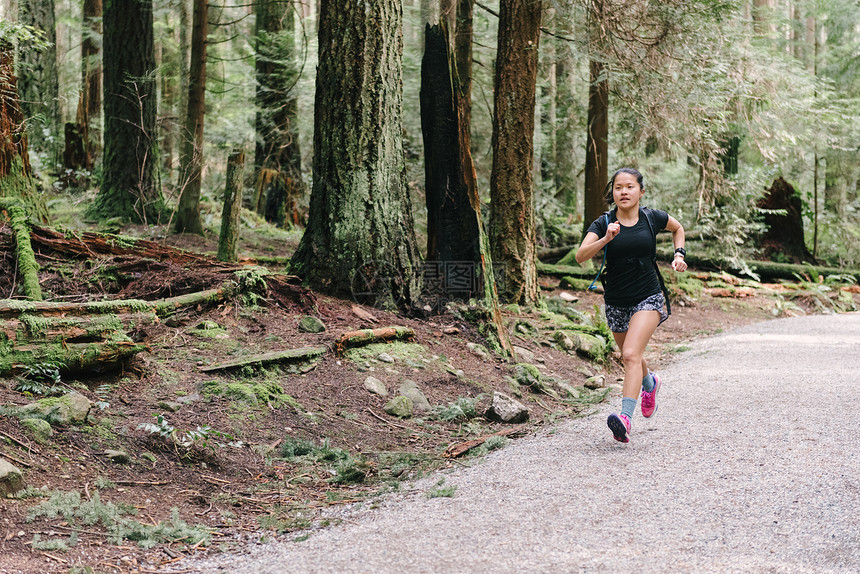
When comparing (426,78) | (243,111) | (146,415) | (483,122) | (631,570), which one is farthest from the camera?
(243,111)

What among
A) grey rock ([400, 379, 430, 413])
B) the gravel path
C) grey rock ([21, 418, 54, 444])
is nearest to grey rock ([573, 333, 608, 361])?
the gravel path

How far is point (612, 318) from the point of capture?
5344 millimetres

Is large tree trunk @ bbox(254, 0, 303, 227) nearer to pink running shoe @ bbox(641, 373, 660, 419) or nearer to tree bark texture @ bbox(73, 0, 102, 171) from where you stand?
tree bark texture @ bbox(73, 0, 102, 171)

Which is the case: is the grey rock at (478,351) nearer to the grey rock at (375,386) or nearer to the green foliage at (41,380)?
the grey rock at (375,386)

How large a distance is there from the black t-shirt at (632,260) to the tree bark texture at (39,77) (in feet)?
29.8

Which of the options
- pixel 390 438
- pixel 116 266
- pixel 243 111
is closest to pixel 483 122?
pixel 243 111

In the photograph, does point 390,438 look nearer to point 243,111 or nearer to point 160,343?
point 160,343

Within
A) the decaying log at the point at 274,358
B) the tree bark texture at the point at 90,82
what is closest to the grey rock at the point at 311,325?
the decaying log at the point at 274,358

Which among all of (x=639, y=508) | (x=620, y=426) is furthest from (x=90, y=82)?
(x=639, y=508)

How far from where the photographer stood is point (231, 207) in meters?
8.88

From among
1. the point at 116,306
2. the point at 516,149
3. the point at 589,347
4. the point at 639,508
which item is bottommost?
the point at 639,508

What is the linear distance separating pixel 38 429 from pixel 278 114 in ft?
43.2

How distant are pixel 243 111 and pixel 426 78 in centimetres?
1309

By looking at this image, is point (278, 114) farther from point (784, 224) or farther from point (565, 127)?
point (784, 224)
